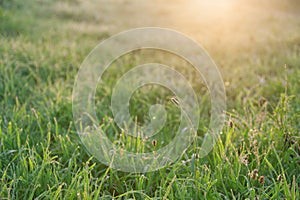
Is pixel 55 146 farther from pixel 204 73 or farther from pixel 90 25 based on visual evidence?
A: pixel 90 25

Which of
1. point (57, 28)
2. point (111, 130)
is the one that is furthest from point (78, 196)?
point (57, 28)

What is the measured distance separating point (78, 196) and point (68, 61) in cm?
283

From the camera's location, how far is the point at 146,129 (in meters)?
3.15

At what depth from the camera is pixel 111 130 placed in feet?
10.0

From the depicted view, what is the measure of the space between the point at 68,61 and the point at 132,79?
93 cm

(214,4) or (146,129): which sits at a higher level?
(214,4)

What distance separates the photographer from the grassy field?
7.31 feet

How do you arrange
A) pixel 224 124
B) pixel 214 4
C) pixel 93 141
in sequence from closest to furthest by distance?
1. pixel 93 141
2. pixel 224 124
3. pixel 214 4

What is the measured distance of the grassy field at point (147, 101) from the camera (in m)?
2.23

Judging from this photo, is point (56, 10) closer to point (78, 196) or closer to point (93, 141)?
point (93, 141)

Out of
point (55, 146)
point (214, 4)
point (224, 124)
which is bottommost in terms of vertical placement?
point (55, 146)

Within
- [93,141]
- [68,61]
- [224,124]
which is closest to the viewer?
[93,141]

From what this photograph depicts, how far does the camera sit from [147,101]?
12.2ft

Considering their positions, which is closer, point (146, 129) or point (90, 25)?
point (146, 129)
